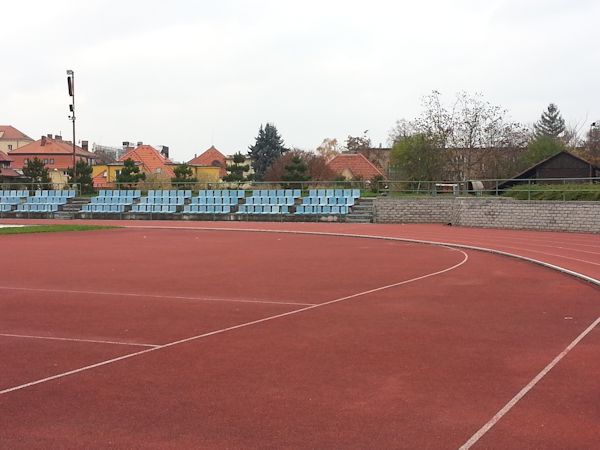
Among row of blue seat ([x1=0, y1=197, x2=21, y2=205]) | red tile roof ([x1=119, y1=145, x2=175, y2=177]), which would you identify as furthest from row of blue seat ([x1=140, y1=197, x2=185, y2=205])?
red tile roof ([x1=119, y1=145, x2=175, y2=177])

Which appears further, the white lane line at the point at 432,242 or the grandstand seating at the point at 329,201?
the grandstand seating at the point at 329,201

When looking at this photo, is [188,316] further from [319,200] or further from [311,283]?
[319,200]

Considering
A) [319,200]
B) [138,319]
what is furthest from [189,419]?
[319,200]

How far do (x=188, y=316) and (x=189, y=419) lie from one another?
4321 mm

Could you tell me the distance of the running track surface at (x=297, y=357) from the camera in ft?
16.0

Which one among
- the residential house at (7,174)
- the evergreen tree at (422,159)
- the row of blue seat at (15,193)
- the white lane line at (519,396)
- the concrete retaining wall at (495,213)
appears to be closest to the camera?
the white lane line at (519,396)

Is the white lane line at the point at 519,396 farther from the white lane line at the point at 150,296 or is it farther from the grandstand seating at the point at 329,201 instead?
the grandstand seating at the point at 329,201

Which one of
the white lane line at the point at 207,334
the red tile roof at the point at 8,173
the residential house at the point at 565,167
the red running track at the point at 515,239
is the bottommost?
the white lane line at the point at 207,334

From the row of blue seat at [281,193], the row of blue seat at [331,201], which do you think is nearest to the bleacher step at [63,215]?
the row of blue seat at [281,193]

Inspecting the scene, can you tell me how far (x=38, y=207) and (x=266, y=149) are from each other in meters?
46.1

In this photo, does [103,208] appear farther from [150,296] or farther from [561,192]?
[150,296]

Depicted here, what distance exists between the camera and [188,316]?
9.33 m

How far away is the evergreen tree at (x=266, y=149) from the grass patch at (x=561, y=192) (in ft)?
190

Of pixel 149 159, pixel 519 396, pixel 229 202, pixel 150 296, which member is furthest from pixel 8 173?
pixel 519 396
